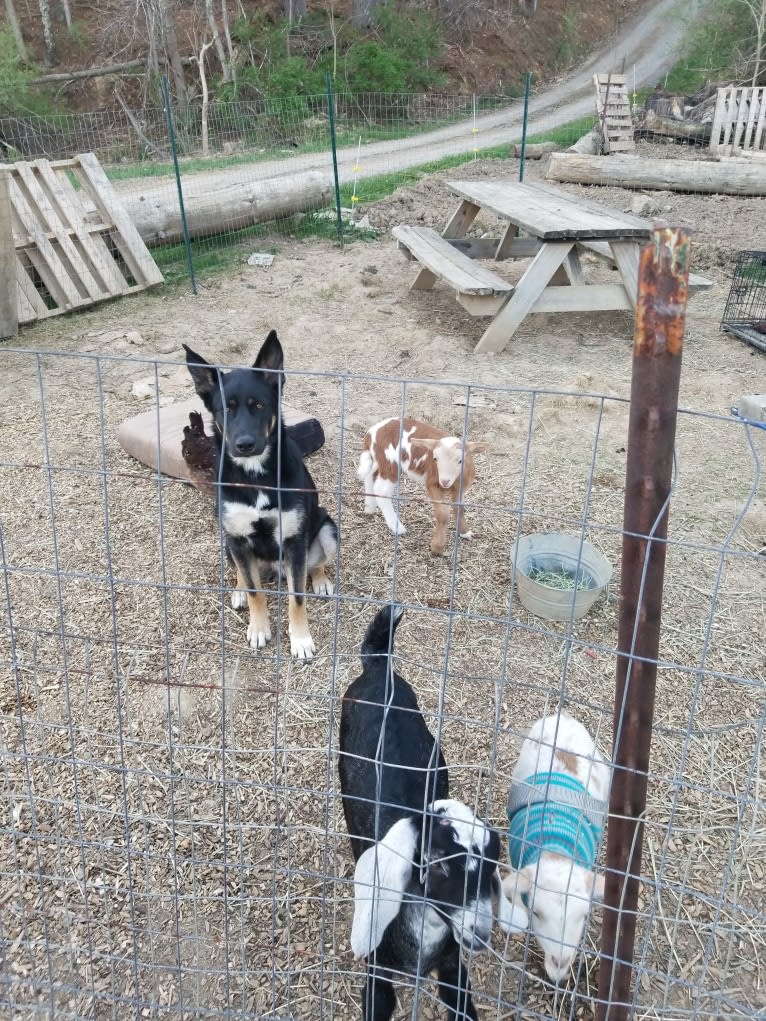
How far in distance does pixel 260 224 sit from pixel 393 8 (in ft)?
60.8

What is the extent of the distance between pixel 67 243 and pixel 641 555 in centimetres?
793

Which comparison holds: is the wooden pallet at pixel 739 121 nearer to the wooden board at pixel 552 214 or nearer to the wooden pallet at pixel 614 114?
the wooden pallet at pixel 614 114

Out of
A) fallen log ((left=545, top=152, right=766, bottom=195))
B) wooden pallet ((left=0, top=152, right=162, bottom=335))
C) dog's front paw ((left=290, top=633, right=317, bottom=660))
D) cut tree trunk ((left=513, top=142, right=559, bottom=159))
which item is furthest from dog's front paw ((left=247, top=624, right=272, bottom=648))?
cut tree trunk ((left=513, top=142, right=559, bottom=159))

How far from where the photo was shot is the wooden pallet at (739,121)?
15281 mm

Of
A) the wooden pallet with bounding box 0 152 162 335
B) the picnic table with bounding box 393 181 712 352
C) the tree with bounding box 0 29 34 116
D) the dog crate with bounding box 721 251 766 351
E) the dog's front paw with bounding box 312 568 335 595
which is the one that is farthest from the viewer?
the tree with bounding box 0 29 34 116

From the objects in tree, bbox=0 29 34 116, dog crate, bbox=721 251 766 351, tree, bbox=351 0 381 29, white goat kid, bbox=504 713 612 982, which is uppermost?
tree, bbox=351 0 381 29

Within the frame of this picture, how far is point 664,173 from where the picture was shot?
12.7 metres

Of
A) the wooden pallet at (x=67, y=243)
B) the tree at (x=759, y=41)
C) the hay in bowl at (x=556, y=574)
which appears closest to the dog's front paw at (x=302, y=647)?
the hay in bowl at (x=556, y=574)

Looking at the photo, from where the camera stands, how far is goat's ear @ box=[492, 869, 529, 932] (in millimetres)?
1868

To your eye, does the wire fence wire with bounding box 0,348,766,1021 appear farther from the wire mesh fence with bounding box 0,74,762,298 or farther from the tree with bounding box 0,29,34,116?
the tree with bounding box 0,29,34,116

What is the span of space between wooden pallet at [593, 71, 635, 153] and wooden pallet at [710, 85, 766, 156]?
67.4 inches

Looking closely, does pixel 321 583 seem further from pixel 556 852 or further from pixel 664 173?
pixel 664 173

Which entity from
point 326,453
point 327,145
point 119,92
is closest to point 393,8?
point 119,92

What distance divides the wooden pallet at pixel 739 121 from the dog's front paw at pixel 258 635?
50.9ft
